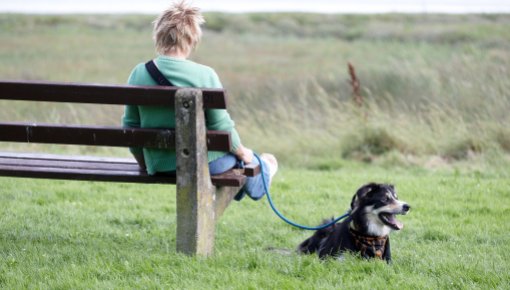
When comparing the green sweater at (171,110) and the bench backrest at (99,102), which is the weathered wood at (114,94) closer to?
the bench backrest at (99,102)

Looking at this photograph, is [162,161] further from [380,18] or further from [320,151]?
[380,18]

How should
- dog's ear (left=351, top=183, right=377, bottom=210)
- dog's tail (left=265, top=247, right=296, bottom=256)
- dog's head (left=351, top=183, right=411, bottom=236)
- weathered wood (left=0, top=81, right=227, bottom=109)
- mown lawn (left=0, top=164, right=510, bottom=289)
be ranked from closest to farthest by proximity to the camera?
mown lawn (left=0, top=164, right=510, bottom=289), weathered wood (left=0, top=81, right=227, bottom=109), dog's head (left=351, top=183, right=411, bottom=236), dog's ear (left=351, top=183, right=377, bottom=210), dog's tail (left=265, top=247, right=296, bottom=256)

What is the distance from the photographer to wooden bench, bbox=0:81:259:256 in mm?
4867

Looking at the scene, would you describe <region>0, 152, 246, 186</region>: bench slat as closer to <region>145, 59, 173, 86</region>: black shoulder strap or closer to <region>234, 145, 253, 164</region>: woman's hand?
<region>234, 145, 253, 164</region>: woman's hand

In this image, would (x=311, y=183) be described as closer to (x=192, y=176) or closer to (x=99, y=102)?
(x=192, y=176)

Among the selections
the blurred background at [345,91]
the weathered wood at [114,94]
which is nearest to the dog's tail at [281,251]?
the weathered wood at [114,94]

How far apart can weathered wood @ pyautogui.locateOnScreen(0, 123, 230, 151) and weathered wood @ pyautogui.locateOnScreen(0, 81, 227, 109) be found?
0.59ft

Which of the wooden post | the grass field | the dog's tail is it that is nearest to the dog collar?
the grass field

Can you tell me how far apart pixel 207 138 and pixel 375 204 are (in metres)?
1.36

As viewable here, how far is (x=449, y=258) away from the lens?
5.54 meters

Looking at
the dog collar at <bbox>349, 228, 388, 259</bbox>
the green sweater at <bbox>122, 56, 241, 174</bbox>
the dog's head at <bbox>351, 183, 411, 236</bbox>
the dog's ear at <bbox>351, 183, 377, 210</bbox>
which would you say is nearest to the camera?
the green sweater at <bbox>122, 56, 241, 174</bbox>

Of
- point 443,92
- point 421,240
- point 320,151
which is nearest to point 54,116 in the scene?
point 320,151

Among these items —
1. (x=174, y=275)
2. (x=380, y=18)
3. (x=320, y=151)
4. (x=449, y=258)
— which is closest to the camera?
(x=174, y=275)

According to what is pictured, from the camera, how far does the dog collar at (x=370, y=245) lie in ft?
17.8
